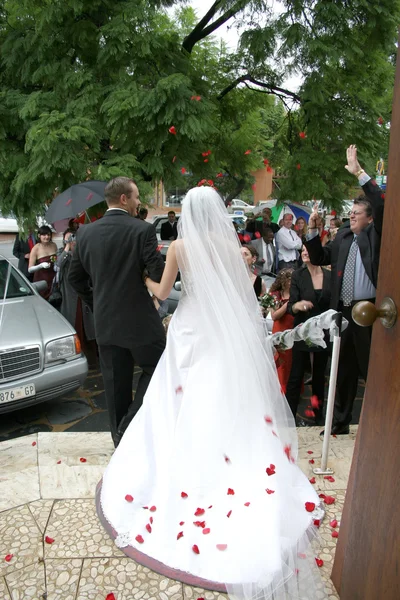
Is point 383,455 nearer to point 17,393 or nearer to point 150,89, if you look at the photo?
point 17,393

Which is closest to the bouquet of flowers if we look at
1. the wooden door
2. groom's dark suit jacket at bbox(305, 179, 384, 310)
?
groom's dark suit jacket at bbox(305, 179, 384, 310)

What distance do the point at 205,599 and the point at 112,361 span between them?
5.92ft

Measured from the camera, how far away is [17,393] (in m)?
4.68

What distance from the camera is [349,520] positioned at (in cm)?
216

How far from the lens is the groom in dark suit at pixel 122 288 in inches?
139

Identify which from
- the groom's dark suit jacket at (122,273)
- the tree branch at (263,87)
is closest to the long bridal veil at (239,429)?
the groom's dark suit jacket at (122,273)

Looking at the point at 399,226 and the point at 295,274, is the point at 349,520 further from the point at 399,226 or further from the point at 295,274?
the point at 295,274

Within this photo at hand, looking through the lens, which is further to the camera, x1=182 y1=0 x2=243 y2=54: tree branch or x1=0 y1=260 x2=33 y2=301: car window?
x1=182 y1=0 x2=243 y2=54: tree branch

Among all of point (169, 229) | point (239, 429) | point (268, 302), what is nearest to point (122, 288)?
point (239, 429)

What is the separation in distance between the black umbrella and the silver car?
1.26m

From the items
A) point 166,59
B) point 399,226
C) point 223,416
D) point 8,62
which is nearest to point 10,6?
point 8,62

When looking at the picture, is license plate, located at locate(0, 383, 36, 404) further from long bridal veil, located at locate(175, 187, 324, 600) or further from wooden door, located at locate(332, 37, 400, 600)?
wooden door, located at locate(332, 37, 400, 600)

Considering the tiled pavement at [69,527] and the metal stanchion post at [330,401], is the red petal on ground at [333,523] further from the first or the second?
the metal stanchion post at [330,401]

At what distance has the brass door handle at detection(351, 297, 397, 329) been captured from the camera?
178 centimetres
